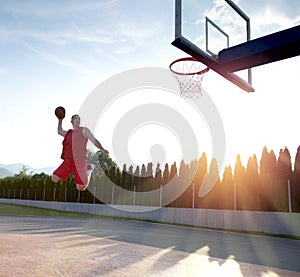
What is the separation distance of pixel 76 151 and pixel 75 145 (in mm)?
110

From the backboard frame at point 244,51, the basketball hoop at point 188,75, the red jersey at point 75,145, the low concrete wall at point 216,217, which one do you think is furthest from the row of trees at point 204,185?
the red jersey at point 75,145

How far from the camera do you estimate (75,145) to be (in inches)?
226

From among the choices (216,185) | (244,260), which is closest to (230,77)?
(244,260)

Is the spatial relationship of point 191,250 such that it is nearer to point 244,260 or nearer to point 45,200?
point 244,260

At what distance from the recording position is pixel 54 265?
6.71 m

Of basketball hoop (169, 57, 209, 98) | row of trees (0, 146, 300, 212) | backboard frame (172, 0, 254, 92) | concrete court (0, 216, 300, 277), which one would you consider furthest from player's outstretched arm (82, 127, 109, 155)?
row of trees (0, 146, 300, 212)

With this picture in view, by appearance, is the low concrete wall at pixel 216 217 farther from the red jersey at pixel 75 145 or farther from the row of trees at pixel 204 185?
the red jersey at pixel 75 145

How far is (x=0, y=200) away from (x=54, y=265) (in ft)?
175

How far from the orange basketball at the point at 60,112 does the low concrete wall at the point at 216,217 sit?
14994 mm

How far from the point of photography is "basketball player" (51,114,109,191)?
18.6ft

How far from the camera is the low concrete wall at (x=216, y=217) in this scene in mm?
17969

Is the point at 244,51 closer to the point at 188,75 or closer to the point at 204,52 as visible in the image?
the point at 204,52

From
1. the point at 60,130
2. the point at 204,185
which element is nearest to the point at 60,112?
the point at 60,130

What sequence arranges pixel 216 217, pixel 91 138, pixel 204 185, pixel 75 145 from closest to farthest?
pixel 91 138 → pixel 75 145 → pixel 216 217 → pixel 204 185
